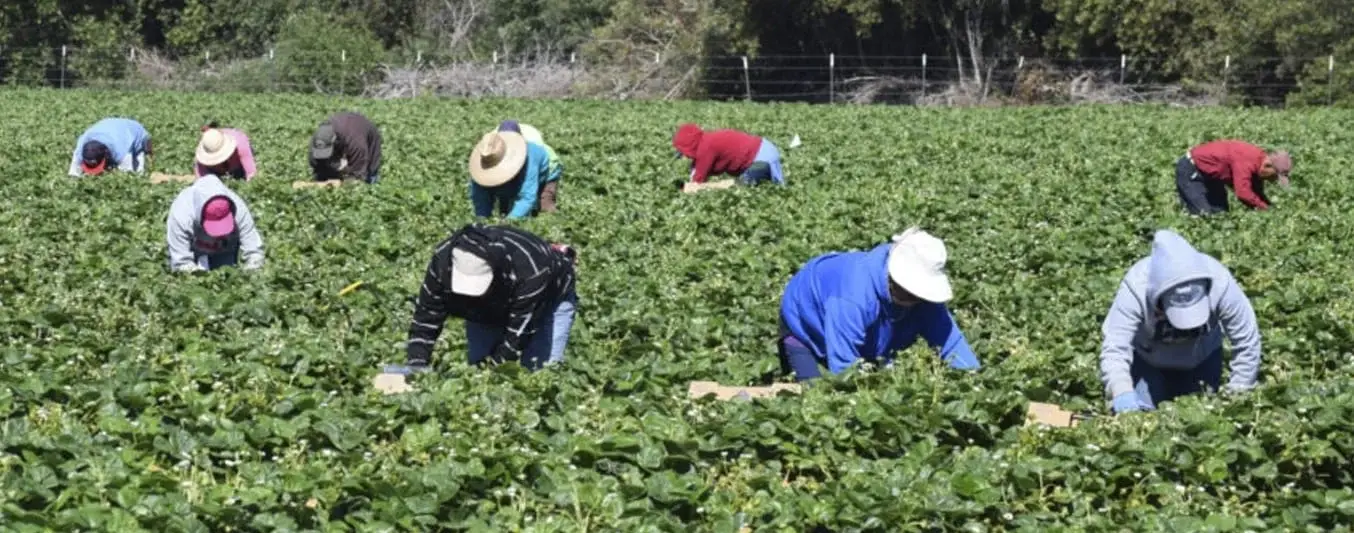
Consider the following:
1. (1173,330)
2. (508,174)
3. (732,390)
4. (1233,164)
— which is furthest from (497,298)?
(1233,164)

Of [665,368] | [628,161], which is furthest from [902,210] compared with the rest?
[665,368]

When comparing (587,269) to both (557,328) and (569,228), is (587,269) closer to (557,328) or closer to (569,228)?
(569,228)

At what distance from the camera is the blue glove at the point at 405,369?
8773 mm

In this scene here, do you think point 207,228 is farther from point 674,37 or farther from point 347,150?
point 674,37

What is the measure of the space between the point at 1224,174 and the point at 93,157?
Result: 9.75 metres

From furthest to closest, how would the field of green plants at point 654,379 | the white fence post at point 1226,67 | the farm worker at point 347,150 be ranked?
1. the white fence post at point 1226,67
2. the farm worker at point 347,150
3. the field of green plants at point 654,379

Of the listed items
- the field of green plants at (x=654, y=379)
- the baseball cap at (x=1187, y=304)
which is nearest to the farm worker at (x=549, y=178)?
the field of green plants at (x=654, y=379)

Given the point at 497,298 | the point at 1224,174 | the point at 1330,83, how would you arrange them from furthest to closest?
the point at 1330,83 < the point at 1224,174 < the point at 497,298

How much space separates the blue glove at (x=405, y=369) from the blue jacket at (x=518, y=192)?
532 cm

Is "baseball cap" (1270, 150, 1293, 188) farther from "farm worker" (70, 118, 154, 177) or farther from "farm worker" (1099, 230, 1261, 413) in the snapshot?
"farm worker" (70, 118, 154, 177)

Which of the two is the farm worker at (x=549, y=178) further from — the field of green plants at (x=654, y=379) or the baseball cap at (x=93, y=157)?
the baseball cap at (x=93, y=157)

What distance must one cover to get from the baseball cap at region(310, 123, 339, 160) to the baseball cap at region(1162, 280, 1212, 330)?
37.6 ft

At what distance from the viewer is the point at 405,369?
29.4ft

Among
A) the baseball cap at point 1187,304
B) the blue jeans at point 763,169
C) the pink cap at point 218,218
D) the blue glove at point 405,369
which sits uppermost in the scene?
the baseball cap at point 1187,304
